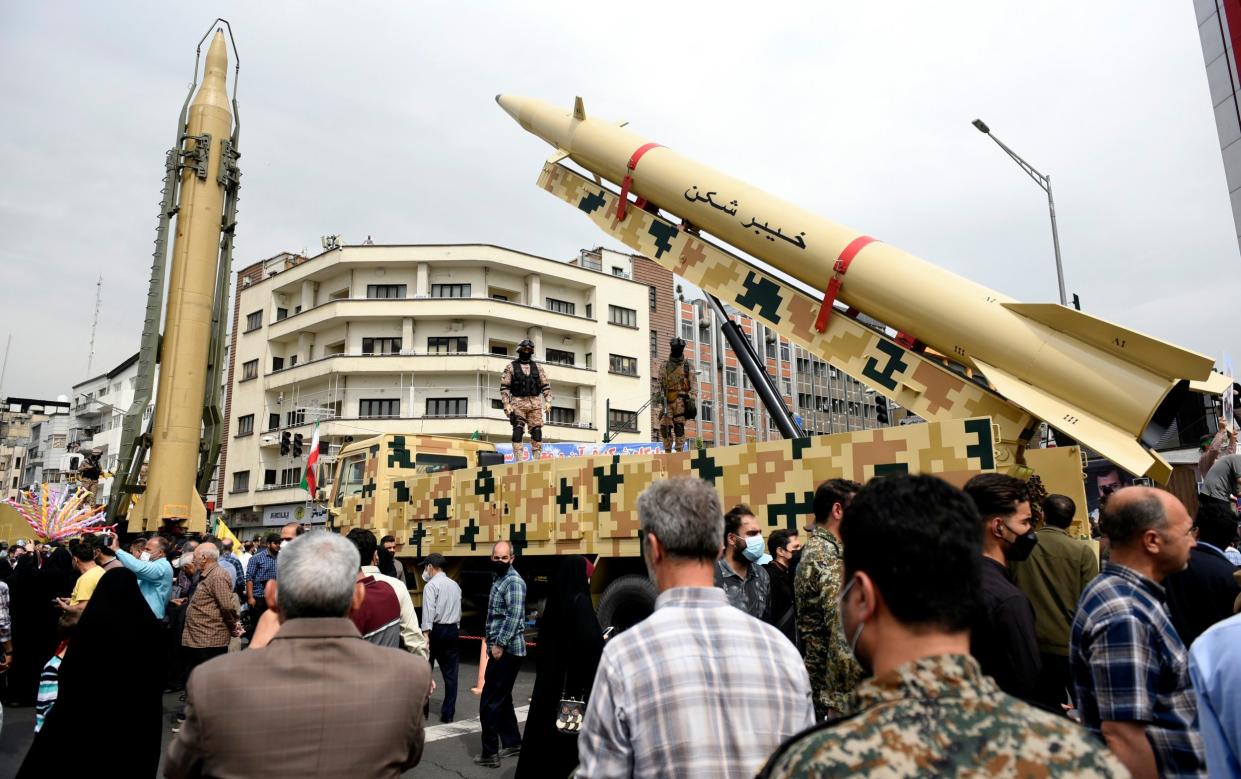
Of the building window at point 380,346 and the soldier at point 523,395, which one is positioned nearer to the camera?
the soldier at point 523,395

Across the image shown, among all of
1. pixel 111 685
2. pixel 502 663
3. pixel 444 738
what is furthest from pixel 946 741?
pixel 444 738

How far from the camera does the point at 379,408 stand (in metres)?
31.0

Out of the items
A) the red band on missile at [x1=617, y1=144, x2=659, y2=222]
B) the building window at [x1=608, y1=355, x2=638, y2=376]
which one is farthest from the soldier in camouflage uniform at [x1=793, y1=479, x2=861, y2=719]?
the building window at [x1=608, y1=355, x2=638, y2=376]

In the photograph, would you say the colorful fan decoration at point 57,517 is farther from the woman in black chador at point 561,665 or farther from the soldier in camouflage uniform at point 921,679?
the soldier in camouflage uniform at point 921,679

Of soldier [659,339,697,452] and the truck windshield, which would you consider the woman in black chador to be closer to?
soldier [659,339,697,452]

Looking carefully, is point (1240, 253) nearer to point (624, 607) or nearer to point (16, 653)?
point (624, 607)

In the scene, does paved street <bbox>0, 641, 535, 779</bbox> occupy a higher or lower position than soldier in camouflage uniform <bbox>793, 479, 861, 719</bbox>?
lower

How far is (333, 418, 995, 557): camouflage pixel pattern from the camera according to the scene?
6.05m

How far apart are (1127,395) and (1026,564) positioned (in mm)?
3154

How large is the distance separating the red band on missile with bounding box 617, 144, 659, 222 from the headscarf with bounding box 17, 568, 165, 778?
720 cm

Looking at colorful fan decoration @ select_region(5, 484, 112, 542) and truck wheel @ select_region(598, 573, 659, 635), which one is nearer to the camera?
truck wheel @ select_region(598, 573, 659, 635)

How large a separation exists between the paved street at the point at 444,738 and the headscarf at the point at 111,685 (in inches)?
84.1

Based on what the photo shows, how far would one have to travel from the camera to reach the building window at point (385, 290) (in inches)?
1268

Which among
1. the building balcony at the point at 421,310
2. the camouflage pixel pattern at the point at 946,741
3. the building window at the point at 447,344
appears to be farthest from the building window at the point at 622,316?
the camouflage pixel pattern at the point at 946,741
